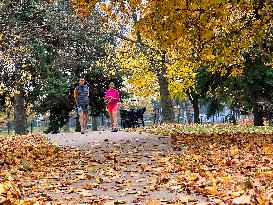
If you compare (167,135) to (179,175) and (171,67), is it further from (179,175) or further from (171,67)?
(171,67)

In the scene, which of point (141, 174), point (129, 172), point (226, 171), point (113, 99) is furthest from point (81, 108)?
point (226, 171)

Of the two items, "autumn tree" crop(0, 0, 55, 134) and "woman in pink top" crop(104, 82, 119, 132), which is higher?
"autumn tree" crop(0, 0, 55, 134)

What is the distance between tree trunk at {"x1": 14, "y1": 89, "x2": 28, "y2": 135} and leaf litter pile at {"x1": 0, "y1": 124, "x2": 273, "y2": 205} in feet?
50.5

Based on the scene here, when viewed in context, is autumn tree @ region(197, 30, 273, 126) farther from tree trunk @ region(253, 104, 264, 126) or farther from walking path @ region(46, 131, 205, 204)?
walking path @ region(46, 131, 205, 204)

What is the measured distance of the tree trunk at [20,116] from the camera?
2689 centimetres

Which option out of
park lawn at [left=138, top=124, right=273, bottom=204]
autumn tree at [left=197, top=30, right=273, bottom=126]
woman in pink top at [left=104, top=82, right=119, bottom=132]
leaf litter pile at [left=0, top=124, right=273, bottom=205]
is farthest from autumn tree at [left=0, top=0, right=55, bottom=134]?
park lawn at [left=138, top=124, right=273, bottom=204]

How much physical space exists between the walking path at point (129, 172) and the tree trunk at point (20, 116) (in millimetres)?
13855

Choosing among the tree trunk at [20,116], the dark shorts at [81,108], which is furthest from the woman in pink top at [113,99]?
the tree trunk at [20,116]

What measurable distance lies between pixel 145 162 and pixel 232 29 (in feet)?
21.3

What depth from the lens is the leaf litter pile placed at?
5156mm

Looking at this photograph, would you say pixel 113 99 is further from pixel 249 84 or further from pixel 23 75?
pixel 23 75

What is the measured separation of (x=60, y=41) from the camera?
2719 cm

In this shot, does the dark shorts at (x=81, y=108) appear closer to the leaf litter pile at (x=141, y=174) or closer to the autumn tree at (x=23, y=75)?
the leaf litter pile at (x=141, y=174)

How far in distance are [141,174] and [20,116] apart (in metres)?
20.8
